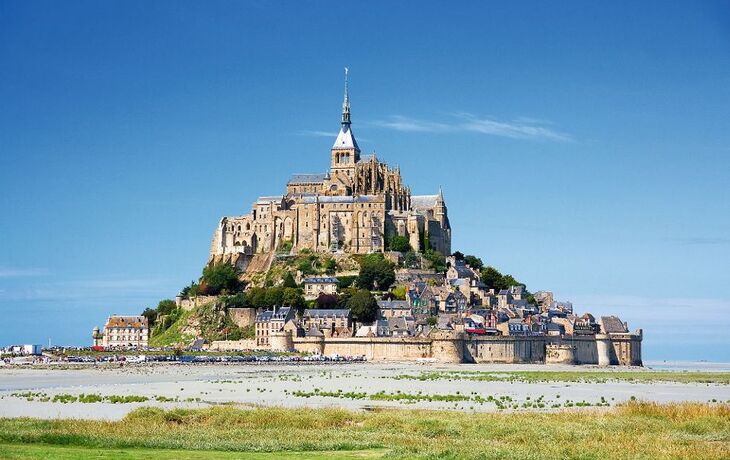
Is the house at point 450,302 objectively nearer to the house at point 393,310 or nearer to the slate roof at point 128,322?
the house at point 393,310

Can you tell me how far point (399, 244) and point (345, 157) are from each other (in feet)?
61.8

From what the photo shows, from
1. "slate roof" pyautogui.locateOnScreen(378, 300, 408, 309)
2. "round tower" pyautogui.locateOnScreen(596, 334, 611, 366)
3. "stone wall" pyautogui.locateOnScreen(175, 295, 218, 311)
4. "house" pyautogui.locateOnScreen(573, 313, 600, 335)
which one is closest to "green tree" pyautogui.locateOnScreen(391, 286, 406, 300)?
"slate roof" pyautogui.locateOnScreen(378, 300, 408, 309)

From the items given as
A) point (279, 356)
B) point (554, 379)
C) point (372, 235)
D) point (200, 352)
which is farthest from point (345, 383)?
point (372, 235)

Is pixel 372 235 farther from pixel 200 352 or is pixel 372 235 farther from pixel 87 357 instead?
pixel 87 357

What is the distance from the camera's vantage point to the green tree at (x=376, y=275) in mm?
127375

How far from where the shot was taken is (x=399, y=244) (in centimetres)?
13412

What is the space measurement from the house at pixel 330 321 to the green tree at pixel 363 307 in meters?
0.78

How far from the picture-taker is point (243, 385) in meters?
63.0

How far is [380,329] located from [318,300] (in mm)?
10753

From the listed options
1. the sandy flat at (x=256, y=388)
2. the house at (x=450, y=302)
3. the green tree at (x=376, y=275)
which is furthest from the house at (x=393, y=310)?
the sandy flat at (x=256, y=388)

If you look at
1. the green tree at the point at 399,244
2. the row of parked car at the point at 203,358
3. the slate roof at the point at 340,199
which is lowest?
the row of parked car at the point at 203,358

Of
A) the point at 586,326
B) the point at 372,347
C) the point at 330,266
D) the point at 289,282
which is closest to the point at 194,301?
the point at 289,282

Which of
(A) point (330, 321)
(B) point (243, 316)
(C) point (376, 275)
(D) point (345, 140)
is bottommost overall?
(A) point (330, 321)

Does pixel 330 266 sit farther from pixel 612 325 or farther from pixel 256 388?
pixel 256 388
